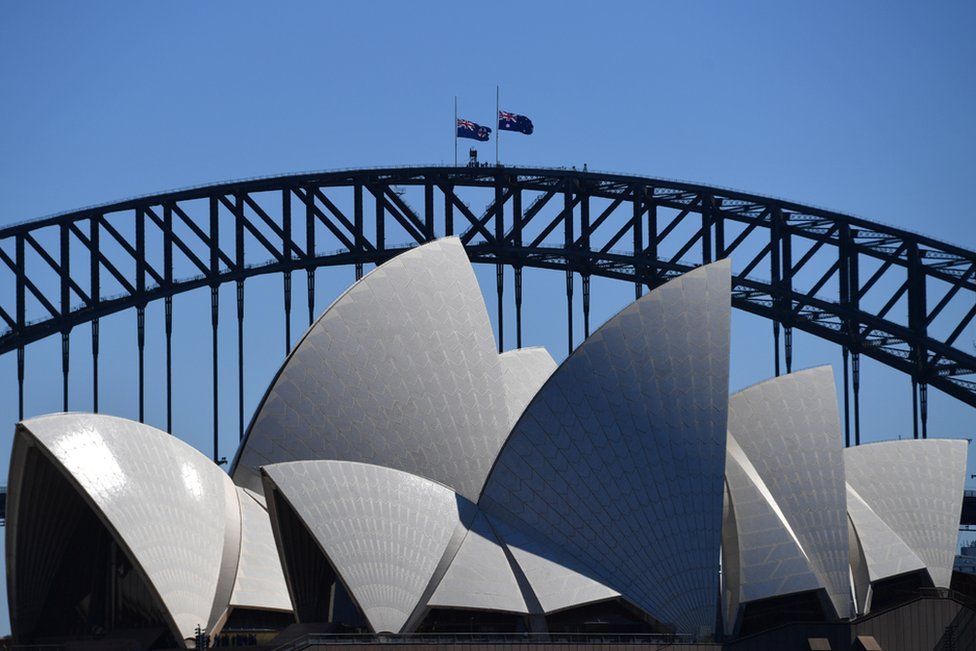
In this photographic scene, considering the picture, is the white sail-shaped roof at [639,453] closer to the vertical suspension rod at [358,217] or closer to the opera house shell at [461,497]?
the opera house shell at [461,497]

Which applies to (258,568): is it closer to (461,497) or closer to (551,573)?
(461,497)

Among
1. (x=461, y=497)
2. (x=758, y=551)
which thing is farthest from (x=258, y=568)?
(x=758, y=551)

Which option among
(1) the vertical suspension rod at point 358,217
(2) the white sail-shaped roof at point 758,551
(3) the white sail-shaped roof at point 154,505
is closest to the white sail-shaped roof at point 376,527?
(3) the white sail-shaped roof at point 154,505

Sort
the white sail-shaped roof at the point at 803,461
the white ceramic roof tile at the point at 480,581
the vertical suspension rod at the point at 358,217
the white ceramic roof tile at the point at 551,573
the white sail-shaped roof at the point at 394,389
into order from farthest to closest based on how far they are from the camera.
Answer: the vertical suspension rod at the point at 358,217, the white sail-shaped roof at the point at 394,389, the white sail-shaped roof at the point at 803,461, the white ceramic roof tile at the point at 551,573, the white ceramic roof tile at the point at 480,581

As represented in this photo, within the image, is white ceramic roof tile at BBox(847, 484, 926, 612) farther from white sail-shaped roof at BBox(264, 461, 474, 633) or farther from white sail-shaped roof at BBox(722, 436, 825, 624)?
white sail-shaped roof at BBox(264, 461, 474, 633)

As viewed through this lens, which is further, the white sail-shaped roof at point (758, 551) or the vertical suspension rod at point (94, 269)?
the vertical suspension rod at point (94, 269)

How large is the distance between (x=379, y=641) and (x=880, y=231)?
1772 inches

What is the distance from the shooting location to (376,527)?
52.5 meters

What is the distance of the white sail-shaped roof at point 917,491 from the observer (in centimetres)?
6419

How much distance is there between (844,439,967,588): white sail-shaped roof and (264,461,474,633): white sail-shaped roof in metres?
17.9

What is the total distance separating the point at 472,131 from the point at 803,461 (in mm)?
32126

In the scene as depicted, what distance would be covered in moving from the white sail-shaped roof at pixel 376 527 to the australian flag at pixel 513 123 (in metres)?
34.3

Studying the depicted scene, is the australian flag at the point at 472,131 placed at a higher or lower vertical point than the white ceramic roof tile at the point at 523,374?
higher

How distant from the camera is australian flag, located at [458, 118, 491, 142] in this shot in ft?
279
